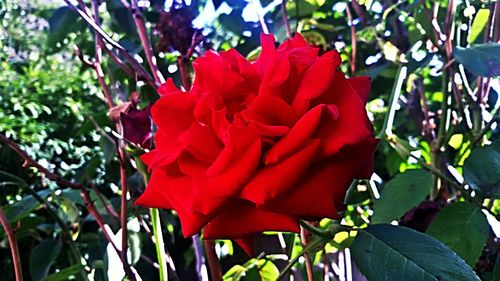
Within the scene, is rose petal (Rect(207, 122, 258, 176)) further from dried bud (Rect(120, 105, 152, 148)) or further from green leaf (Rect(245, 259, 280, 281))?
green leaf (Rect(245, 259, 280, 281))

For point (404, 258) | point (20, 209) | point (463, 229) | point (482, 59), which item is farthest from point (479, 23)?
point (20, 209)

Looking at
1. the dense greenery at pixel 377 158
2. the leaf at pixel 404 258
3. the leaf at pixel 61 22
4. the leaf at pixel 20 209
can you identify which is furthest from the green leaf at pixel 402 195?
the leaf at pixel 61 22

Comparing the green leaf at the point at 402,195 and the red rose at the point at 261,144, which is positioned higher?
the red rose at the point at 261,144

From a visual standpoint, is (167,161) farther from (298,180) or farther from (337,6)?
(337,6)

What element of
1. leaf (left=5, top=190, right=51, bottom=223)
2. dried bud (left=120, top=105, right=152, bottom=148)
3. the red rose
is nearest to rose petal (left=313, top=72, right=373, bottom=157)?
the red rose

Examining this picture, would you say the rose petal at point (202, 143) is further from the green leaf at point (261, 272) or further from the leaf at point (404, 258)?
the green leaf at point (261, 272)

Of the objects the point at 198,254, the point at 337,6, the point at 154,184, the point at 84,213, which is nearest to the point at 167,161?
the point at 154,184

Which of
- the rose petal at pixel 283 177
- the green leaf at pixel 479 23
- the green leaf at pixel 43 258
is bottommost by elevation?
the green leaf at pixel 43 258

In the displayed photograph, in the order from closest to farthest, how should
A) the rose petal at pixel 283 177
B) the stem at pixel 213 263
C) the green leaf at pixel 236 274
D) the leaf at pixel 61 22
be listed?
the rose petal at pixel 283 177 < the stem at pixel 213 263 < the green leaf at pixel 236 274 < the leaf at pixel 61 22
